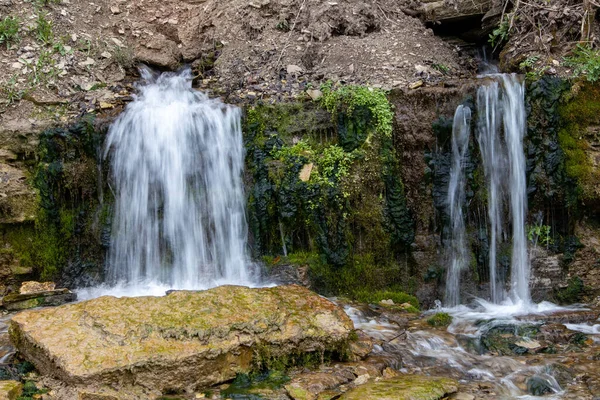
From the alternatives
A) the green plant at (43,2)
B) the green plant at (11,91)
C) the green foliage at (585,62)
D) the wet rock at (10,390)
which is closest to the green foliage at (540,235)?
the green foliage at (585,62)

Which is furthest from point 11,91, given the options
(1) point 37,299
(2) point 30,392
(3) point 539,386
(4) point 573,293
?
(4) point 573,293

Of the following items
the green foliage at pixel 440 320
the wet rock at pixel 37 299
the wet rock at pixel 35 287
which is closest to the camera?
the green foliage at pixel 440 320

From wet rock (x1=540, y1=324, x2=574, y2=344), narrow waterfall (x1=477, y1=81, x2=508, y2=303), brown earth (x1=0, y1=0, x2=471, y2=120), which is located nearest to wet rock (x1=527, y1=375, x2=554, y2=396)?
wet rock (x1=540, y1=324, x2=574, y2=344)

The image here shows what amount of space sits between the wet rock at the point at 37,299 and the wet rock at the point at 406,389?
3883 millimetres

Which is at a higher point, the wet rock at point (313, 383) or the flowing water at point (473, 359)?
the wet rock at point (313, 383)

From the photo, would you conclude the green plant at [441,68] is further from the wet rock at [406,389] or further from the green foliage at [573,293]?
the wet rock at [406,389]

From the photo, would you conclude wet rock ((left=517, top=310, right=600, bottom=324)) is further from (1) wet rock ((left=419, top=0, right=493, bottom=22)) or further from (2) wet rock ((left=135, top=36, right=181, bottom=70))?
(2) wet rock ((left=135, top=36, right=181, bottom=70))

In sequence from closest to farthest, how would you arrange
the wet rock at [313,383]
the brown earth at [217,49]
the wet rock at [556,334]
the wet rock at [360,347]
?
1. the wet rock at [313,383]
2. the wet rock at [360,347]
3. the wet rock at [556,334]
4. the brown earth at [217,49]

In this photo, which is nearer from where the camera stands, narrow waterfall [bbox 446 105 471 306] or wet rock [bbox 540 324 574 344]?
wet rock [bbox 540 324 574 344]

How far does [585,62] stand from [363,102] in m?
2.71

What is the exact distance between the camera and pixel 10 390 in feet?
12.6

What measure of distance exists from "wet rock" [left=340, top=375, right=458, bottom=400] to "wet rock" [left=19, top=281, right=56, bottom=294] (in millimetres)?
4168

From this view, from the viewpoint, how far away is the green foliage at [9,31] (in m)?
8.25

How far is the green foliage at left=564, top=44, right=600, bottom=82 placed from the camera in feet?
21.8
